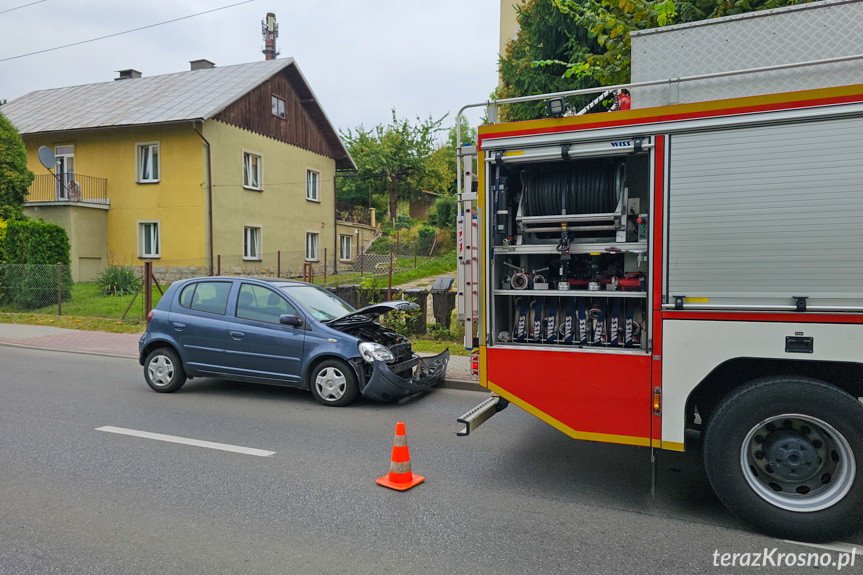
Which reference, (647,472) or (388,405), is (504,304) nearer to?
(647,472)

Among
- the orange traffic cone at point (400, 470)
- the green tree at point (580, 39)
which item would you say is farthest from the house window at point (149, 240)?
the orange traffic cone at point (400, 470)

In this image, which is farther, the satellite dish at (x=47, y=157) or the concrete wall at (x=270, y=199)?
the concrete wall at (x=270, y=199)

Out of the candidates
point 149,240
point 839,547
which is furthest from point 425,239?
point 839,547

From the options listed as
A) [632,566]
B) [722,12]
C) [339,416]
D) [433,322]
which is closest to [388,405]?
[339,416]

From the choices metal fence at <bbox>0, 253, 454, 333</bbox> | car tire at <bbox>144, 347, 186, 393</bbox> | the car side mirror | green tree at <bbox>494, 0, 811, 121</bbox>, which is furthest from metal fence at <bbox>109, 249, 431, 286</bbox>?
the car side mirror

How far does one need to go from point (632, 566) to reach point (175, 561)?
2.59 meters

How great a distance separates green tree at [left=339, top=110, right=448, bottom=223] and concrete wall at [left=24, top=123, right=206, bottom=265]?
60.0 ft

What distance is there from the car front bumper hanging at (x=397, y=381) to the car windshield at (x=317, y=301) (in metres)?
1.09

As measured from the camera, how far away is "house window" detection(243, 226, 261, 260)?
2508cm

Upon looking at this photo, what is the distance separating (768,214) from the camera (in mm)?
3900

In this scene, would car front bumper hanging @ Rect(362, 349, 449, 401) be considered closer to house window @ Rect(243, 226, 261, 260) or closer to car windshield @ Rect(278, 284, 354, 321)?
car windshield @ Rect(278, 284, 354, 321)

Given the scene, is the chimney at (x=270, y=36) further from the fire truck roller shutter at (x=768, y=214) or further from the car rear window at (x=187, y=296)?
the fire truck roller shutter at (x=768, y=214)

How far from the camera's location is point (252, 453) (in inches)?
221

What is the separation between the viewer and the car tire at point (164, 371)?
26.9 ft
